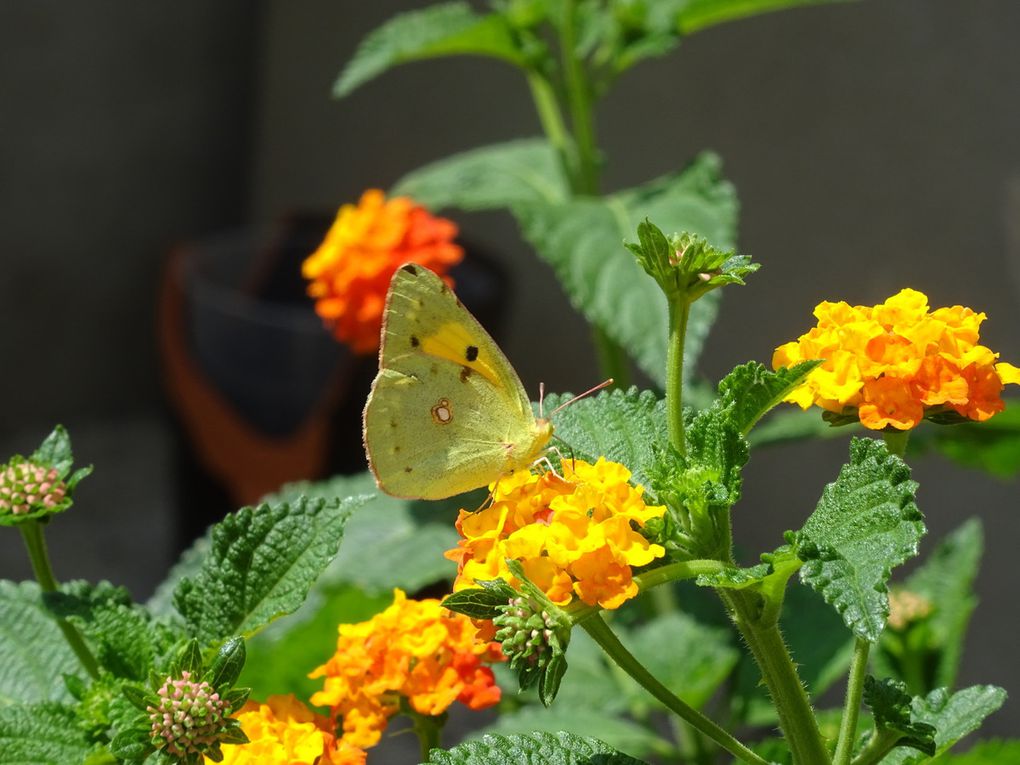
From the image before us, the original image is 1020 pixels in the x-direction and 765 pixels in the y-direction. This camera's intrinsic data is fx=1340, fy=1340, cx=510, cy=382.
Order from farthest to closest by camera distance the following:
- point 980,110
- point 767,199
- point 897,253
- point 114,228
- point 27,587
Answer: point 114,228
point 767,199
point 897,253
point 980,110
point 27,587

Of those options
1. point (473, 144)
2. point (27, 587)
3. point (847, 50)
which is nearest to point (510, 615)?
point (27, 587)

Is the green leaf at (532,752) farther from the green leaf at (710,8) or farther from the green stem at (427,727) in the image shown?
the green leaf at (710,8)

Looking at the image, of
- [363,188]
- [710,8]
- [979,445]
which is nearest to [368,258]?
[710,8]

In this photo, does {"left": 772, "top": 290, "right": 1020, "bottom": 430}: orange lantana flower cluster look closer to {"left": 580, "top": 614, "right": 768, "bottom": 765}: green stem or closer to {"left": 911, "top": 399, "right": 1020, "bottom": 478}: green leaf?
{"left": 580, "top": 614, "right": 768, "bottom": 765}: green stem

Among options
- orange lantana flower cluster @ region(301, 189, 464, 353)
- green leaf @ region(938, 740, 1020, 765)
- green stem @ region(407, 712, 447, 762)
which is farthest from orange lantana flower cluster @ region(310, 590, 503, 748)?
orange lantana flower cluster @ region(301, 189, 464, 353)

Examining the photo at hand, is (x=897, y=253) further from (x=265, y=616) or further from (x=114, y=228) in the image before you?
(x=114, y=228)

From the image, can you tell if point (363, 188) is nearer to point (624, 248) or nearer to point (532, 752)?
point (624, 248)

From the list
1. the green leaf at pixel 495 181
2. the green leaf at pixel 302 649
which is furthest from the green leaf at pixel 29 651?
the green leaf at pixel 495 181
